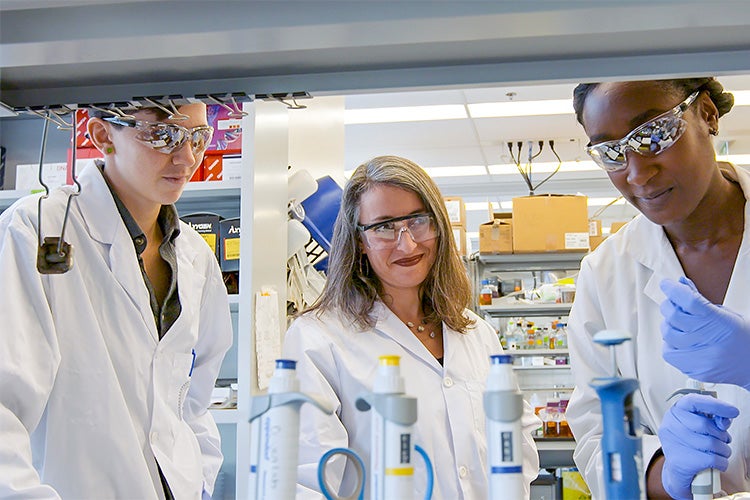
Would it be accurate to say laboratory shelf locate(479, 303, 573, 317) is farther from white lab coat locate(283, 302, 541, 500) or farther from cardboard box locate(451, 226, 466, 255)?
white lab coat locate(283, 302, 541, 500)

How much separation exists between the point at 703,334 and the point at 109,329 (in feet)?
3.49

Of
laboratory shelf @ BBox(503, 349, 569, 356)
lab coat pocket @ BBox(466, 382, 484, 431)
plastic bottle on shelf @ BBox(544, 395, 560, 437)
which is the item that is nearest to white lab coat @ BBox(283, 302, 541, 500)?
lab coat pocket @ BBox(466, 382, 484, 431)

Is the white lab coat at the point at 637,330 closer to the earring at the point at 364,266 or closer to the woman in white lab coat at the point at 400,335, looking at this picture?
the woman in white lab coat at the point at 400,335

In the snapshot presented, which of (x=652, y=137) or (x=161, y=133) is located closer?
(x=161, y=133)

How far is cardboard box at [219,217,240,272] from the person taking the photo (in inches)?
97.6

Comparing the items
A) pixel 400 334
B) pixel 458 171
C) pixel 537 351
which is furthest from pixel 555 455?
pixel 458 171

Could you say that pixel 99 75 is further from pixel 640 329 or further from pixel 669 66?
pixel 640 329

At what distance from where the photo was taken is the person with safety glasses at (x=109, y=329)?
1.16 metres

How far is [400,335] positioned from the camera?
1661 mm

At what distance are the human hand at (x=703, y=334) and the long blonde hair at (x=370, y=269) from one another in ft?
2.15

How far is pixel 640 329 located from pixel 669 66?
836mm

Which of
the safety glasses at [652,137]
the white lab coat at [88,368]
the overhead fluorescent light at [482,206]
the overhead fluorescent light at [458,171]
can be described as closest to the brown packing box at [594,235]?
the overhead fluorescent light at [458,171]

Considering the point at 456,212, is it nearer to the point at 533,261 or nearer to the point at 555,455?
the point at 533,261

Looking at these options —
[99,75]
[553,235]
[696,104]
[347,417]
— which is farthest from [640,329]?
[553,235]
